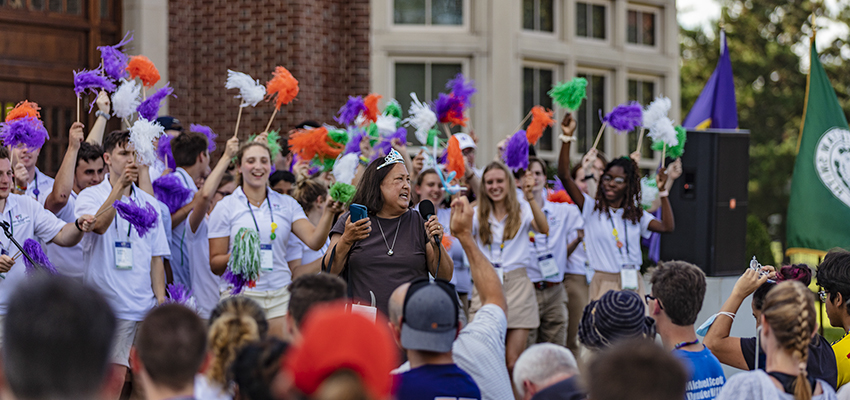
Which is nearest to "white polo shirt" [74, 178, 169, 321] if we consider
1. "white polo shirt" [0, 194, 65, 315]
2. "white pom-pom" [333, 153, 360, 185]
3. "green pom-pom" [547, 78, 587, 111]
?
"white polo shirt" [0, 194, 65, 315]

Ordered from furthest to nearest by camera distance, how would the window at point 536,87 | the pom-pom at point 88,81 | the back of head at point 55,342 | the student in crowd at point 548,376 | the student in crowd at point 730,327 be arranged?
the window at point 536,87, the pom-pom at point 88,81, the student in crowd at point 730,327, the student in crowd at point 548,376, the back of head at point 55,342

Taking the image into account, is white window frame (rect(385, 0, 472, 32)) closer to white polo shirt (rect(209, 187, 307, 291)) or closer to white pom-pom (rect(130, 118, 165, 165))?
white polo shirt (rect(209, 187, 307, 291))

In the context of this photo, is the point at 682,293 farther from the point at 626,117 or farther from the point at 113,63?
the point at 113,63

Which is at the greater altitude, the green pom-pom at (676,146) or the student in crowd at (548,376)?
the green pom-pom at (676,146)

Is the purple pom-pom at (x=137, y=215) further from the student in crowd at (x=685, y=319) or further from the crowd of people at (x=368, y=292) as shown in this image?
the student in crowd at (x=685, y=319)

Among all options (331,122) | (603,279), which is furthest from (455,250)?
(331,122)

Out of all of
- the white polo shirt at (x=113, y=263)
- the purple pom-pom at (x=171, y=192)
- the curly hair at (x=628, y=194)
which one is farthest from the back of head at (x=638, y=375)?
the curly hair at (x=628, y=194)

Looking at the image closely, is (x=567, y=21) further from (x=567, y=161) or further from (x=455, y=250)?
(x=455, y=250)

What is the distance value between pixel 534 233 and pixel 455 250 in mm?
695

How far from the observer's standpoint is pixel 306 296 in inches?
118

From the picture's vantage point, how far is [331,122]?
34.2 ft

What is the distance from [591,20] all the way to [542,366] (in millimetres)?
9833

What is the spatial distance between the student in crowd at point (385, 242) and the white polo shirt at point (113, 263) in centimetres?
135

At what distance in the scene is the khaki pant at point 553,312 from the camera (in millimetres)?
7375
